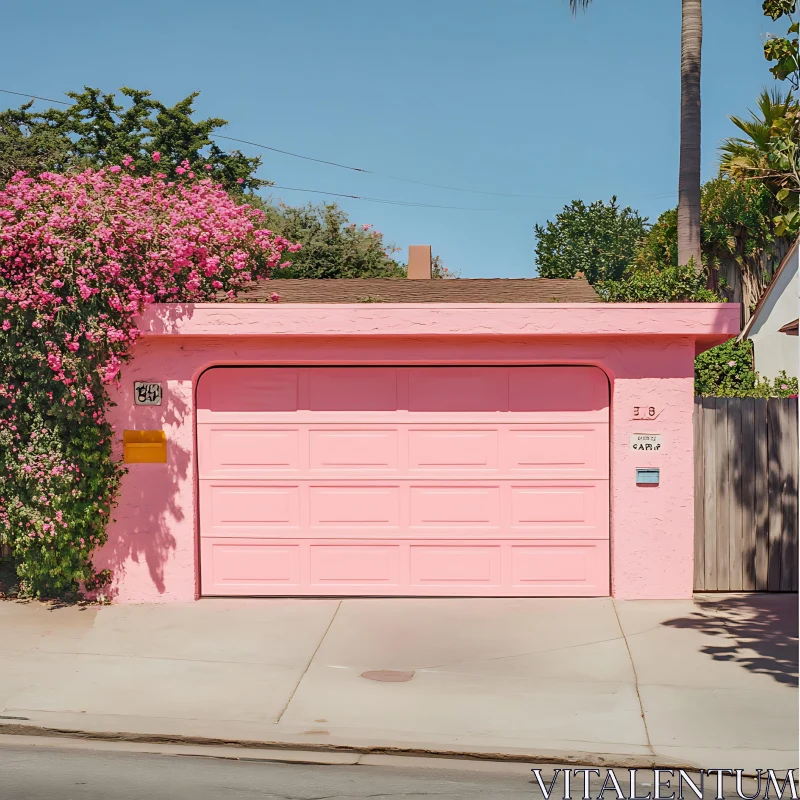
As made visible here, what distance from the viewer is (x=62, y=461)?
31.1ft

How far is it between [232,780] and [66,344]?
4.99 metres

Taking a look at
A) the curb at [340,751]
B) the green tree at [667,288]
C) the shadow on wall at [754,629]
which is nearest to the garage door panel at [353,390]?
the shadow on wall at [754,629]

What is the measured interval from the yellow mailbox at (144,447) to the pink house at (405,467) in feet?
0.05

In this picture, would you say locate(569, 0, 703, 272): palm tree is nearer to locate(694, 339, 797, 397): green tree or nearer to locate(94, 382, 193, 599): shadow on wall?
locate(694, 339, 797, 397): green tree

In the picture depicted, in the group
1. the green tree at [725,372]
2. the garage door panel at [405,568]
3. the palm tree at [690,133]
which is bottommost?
the garage door panel at [405,568]

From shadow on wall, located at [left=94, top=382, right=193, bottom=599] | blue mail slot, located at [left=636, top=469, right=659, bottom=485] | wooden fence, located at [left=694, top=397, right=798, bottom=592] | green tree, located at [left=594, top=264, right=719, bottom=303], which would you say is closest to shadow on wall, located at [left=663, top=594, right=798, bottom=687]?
wooden fence, located at [left=694, top=397, right=798, bottom=592]

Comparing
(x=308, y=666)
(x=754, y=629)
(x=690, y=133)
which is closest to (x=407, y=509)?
(x=308, y=666)

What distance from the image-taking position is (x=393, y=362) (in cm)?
986

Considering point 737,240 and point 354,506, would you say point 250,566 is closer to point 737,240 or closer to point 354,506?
point 354,506

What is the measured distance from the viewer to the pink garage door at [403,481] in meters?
9.93

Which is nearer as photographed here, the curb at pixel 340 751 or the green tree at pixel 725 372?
the curb at pixel 340 751

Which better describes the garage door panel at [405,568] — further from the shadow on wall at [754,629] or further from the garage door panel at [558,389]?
the garage door panel at [558,389]

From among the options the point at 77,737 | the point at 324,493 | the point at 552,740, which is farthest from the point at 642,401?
the point at 77,737

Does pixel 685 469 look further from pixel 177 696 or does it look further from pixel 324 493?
pixel 177 696
